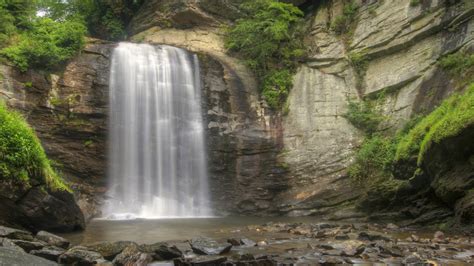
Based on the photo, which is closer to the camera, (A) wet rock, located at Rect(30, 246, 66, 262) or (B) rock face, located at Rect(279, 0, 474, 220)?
(A) wet rock, located at Rect(30, 246, 66, 262)

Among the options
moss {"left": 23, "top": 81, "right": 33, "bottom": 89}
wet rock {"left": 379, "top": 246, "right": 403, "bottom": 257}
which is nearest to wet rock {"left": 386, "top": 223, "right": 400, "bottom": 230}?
wet rock {"left": 379, "top": 246, "right": 403, "bottom": 257}

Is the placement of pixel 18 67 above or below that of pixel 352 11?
below

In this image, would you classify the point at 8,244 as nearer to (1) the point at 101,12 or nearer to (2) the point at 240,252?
(2) the point at 240,252

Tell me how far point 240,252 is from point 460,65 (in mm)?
12194

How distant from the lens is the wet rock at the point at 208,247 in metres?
7.45

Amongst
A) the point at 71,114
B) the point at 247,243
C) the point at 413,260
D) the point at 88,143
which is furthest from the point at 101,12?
the point at 413,260

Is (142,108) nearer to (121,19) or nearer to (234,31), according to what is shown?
(234,31)

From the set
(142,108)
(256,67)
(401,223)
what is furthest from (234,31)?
(401,223)

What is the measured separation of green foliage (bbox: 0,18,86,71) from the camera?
17.1m

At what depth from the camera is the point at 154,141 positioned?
18453mm

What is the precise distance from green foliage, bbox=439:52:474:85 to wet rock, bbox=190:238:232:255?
11.6 m

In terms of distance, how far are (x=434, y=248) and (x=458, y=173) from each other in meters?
2.95

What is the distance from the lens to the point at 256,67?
22312mm

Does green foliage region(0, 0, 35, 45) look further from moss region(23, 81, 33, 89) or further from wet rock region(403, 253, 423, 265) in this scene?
wet rock region(403, 253, 423, 265)
